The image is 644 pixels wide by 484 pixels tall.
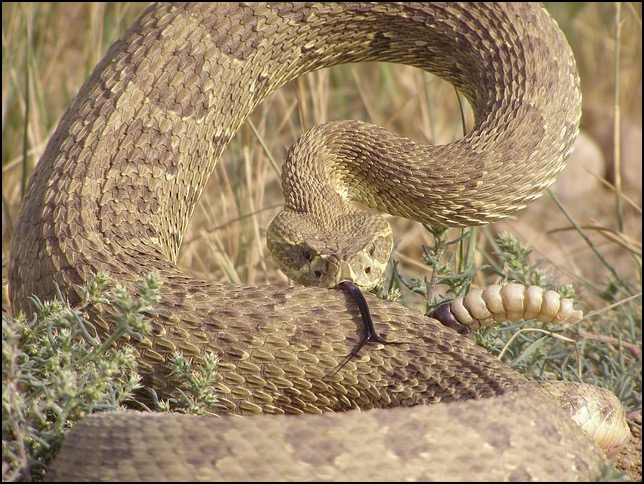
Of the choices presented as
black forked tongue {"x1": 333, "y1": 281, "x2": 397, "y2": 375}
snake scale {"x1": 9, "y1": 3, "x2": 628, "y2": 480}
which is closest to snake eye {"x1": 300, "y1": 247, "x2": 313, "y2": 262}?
snake scale {"x1": 9, "y1": 3, "x2": 628, "y2": 480}

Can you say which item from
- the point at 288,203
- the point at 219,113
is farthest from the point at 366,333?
the point at 219,113

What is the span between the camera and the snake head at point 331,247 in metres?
4.23

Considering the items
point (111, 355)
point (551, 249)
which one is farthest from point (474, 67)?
point (551, 249)

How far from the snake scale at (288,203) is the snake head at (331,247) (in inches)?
7.9

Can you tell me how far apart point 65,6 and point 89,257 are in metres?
5.90

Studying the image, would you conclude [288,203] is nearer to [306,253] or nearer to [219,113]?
[306,253]

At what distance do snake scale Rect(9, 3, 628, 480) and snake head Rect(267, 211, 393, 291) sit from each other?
20cm

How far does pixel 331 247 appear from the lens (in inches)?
170

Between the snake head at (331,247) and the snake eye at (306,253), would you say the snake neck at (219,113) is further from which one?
the snake eye at (306,253)

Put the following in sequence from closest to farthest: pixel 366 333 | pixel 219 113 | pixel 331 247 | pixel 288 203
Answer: pixel 366 333 → pixel 331 247 → pixel 288 203 → pixel 219 113

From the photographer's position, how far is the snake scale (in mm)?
2916

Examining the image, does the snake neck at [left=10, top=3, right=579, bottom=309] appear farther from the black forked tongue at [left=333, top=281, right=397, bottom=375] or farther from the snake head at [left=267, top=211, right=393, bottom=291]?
the black forked tongue at [left=333, top=281, right=397, bottom=375]

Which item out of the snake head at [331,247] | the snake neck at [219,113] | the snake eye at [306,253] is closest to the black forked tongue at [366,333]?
the snake head at [331,247]

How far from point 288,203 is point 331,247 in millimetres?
609
